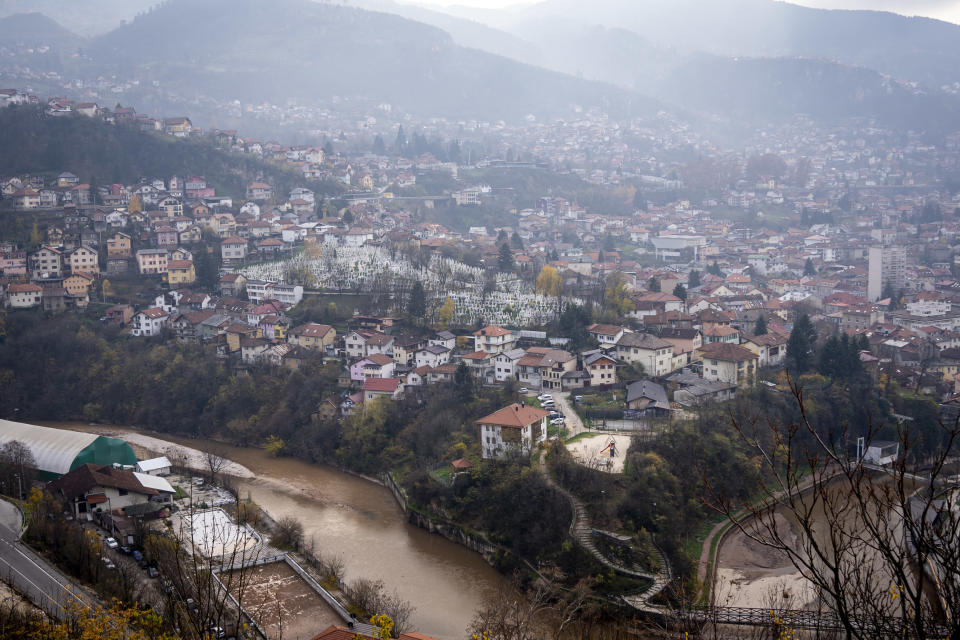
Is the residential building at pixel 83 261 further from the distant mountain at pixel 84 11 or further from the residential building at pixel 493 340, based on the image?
Answer: the distant mountain at pixel 84 11

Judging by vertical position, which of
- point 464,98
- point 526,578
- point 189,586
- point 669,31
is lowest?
point 526,578

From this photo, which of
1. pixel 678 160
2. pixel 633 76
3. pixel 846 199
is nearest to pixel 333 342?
pixel 846 199

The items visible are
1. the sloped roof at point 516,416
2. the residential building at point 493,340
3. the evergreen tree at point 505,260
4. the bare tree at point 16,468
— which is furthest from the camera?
the evergreen tree at point 505,260

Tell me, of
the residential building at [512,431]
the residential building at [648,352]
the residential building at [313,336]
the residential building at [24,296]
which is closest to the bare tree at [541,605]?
the residential building at [512,431]

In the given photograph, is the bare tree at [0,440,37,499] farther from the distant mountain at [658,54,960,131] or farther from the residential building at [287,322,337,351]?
the distant mountain at [658,54,960,131]

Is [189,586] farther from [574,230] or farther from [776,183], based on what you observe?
[776,183]

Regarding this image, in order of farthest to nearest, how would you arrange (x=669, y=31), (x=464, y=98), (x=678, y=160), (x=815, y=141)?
(x=669, y=31) → (x=464, y=98) → (x=815, y=141) → (x=678, y=160)

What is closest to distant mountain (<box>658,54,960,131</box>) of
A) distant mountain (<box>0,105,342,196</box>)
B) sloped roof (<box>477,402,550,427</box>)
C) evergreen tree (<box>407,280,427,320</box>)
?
distant mountain (<box>0,105,342,196</box>)

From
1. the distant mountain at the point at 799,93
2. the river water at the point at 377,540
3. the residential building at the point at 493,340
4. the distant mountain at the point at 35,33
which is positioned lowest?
the river water at the point at 377,540

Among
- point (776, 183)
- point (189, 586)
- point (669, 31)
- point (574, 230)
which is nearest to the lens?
point (189, 586)
